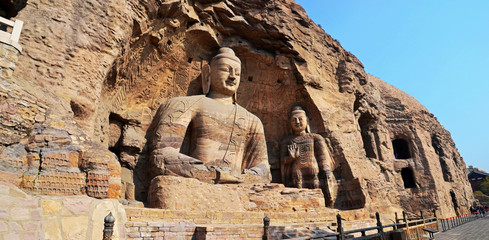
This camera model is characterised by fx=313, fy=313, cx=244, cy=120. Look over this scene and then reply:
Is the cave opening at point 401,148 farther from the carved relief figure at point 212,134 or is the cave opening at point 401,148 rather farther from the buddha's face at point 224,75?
the buddha's face at point 224,75

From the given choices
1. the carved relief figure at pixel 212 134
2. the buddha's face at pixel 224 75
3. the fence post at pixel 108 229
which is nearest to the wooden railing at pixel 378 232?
the fence post at pixel 108 229

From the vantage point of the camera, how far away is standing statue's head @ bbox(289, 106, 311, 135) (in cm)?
966

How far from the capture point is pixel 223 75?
322 inches

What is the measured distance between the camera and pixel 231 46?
9.26 meters

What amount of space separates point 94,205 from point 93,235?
1.16 feet

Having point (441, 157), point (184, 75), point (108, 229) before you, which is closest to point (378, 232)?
point (108, 229)

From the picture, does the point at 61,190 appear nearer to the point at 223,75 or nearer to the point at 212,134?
the point at 212,134

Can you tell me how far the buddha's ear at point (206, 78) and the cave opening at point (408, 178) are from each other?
12.0 meters

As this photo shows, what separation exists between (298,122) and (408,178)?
366 inches

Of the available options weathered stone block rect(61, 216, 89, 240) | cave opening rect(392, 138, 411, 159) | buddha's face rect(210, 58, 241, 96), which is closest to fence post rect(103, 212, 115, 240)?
weathered stone block rect(61, 216, 89, 240)

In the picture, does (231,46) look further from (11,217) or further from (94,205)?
(11,217)

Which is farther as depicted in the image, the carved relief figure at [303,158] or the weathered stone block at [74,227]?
the carved relief figure at [303,158]

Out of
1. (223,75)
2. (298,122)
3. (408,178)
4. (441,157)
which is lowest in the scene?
(408,178)

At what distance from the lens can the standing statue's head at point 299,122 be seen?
9656 mm
